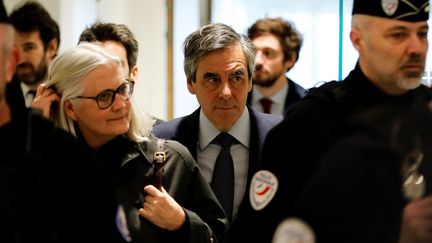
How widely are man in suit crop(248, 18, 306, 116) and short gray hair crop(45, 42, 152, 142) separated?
57.5 inches

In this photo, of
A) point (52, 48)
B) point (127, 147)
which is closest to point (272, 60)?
point (52, 48)

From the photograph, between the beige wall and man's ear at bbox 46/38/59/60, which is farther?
the beige wall

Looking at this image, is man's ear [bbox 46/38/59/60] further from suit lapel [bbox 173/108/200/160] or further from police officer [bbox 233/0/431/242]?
police officer [bbox 233/0/431/242]

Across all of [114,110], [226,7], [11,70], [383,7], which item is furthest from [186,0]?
[11,70]

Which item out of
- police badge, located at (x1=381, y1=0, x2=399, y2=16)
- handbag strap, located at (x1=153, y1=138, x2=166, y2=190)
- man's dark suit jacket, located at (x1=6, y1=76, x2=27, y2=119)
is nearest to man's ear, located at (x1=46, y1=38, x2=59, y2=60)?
handbag strap, located at (x1=153, y1=138, x2=166, y2=190)

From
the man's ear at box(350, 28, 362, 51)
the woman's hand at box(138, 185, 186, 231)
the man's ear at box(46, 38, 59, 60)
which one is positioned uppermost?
the man's ear at box(350, 28, 362, 51)

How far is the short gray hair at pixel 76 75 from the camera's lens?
2.29 metres

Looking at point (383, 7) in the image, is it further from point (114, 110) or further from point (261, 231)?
point (114, 110)

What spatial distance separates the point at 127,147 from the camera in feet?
7.61

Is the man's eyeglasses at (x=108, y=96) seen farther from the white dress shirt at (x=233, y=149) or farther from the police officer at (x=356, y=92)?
the police officer at (x=356, y=92)

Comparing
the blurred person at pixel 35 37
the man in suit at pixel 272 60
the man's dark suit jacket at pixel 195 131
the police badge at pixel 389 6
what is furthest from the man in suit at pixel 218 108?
the man in suit at pixel 272 60

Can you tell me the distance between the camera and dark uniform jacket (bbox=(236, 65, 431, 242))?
1.65 m

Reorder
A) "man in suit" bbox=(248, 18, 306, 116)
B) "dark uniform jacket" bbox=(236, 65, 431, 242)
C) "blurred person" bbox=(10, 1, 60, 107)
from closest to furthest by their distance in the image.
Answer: "dark uniform jacket" bbox=(236, 65, 431, 242) → "blurred person" bbox=(10, 1, 60, 107) → "man in suit" bbox=(248, 18, 306, 116)

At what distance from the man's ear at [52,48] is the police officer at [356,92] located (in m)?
1.61
